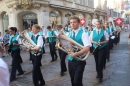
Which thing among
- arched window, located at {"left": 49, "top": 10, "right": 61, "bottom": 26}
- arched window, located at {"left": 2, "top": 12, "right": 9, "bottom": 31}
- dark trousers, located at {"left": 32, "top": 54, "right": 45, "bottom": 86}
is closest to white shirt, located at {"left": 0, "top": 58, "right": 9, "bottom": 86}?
dark trousers, located at {"left": 32, "top": 54, "right": 45, "bottom": 86}

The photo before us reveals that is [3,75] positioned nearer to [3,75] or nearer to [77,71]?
[3,75]

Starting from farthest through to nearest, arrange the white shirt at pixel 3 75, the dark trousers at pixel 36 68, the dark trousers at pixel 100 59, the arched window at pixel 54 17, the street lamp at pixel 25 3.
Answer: the arched window at pixel 54 17
the street lamp at pixel 25 3
the dark trousers at pixel 100 59
the dark trousers at pixel 36 68
the white shirt at pixel 3 75

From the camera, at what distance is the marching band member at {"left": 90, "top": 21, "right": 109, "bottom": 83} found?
5539mm

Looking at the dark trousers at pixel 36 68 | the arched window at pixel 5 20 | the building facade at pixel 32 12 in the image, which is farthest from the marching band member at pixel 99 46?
the arched window at pixel 5 20

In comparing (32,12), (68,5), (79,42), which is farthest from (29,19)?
(79,42)

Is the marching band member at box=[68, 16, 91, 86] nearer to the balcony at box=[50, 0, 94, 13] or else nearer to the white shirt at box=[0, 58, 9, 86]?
the white shirt at box=[0, 58, 9, 86]

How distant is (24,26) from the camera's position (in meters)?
23.1

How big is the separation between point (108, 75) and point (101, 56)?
1106 mm

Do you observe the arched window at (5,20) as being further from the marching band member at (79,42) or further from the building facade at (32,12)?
the marching band member at (79,42)

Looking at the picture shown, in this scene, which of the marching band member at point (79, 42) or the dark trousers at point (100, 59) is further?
the dark trousers at point (100, 59)

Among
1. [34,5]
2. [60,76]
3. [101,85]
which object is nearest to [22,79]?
[60,76]

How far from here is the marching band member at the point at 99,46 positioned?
18.2ft

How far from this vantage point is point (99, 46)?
577 cm

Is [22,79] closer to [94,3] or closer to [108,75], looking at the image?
[108,75]
